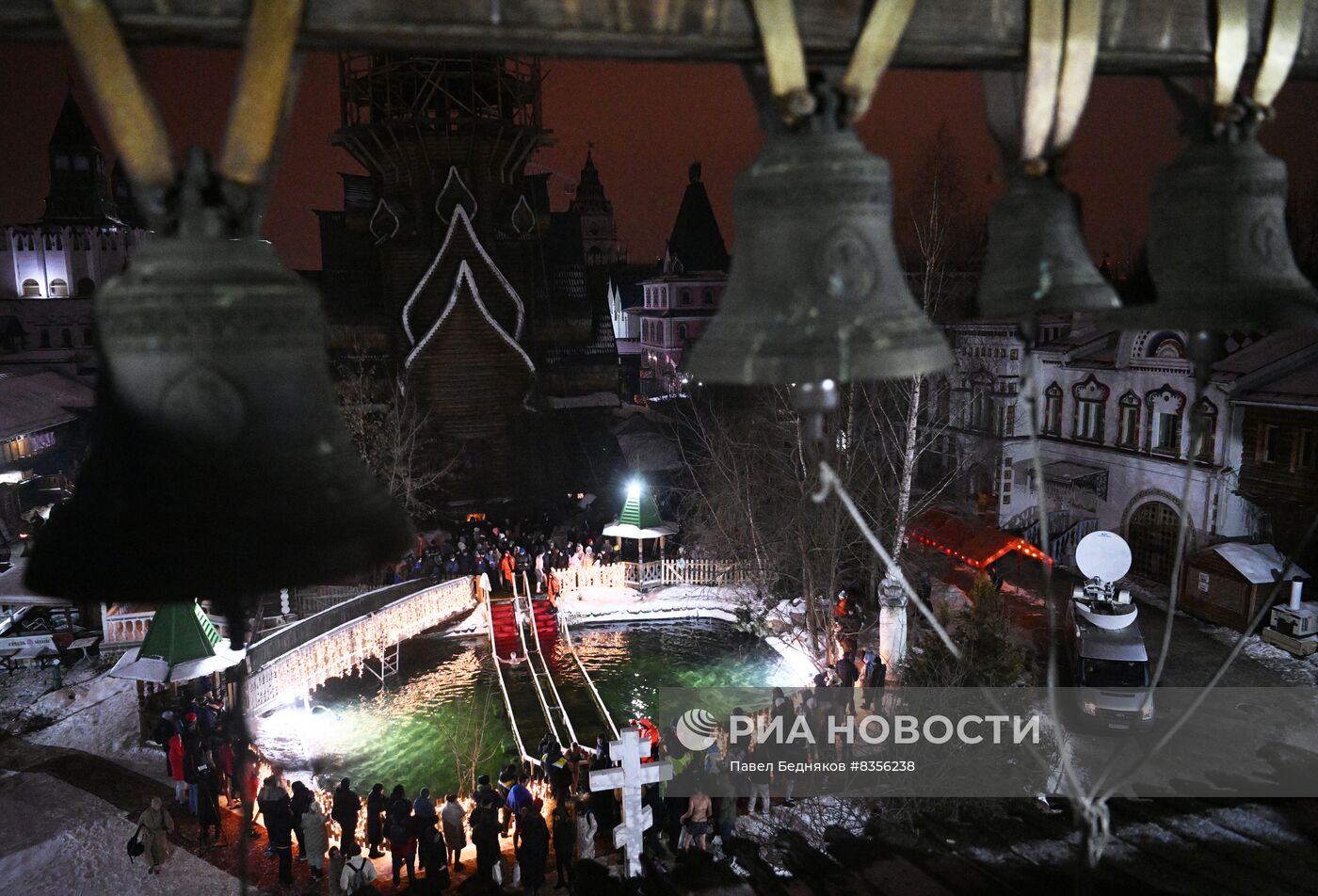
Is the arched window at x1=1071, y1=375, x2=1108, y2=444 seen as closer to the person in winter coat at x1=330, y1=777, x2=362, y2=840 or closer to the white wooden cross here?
the white wooden cross

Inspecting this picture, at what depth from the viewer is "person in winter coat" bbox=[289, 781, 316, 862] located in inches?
454

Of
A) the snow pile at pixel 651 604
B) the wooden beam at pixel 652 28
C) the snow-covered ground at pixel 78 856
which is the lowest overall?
the snow pile at pixel 651 604

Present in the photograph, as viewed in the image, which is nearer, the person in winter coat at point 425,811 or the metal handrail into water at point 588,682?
the person in winter coat at point 425,811

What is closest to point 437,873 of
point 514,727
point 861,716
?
point 514,727

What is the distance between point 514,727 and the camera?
1589 cm

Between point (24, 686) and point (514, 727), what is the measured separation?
36.1ft

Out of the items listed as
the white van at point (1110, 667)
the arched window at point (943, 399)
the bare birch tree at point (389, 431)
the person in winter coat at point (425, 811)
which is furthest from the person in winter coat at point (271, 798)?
the arched window at point (943, 399)

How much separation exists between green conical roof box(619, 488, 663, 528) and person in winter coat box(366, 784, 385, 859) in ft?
41.1

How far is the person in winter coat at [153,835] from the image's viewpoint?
1119 cm

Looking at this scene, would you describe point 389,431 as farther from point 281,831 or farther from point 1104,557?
point 1104,557

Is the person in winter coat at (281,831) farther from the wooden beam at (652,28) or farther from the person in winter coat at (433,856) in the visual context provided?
the wooden beam at (652,28)

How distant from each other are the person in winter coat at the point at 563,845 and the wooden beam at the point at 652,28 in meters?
10.6

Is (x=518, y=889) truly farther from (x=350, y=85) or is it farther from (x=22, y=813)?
(x=350, y=85)

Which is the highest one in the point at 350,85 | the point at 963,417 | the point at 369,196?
the point at 350,85
